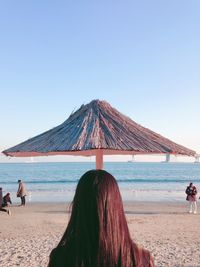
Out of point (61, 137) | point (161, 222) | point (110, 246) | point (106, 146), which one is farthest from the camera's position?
point (161, 222)

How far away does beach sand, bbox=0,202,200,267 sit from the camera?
794cm

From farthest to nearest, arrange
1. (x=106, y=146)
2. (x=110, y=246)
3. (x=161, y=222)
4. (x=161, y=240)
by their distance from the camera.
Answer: (x=161, y=222)
(x=161, y=240)
(x=106, y=146)
(x=110, y=246)

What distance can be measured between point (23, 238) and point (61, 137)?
5.35 metres

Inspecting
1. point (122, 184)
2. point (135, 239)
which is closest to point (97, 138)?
point (135, 239)

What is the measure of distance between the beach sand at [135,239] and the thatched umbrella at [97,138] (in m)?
2.59

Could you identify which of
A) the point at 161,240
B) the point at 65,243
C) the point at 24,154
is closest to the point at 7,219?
the point at 161,240

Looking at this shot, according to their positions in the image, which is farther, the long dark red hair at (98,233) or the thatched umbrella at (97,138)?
the thatched umbrella at (97,138)

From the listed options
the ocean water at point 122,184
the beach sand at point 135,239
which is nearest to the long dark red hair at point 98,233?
the beach sand at point 135,239

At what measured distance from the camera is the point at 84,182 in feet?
6.17

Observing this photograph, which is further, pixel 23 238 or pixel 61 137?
pixel 23 238

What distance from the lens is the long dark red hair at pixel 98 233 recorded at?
1.81 meters

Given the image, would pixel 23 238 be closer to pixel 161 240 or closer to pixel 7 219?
pixel 161 240

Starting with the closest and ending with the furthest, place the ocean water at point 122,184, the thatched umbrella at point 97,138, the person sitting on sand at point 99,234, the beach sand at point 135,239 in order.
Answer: the person sitting on sand at point 99,234, the thatched umbrella at point 97,138, the beach sand at point 135,239, the ocean water at point 122,184

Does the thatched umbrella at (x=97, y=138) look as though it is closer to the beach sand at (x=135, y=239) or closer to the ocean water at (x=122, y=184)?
the beach sand at (x=135, y=239)
